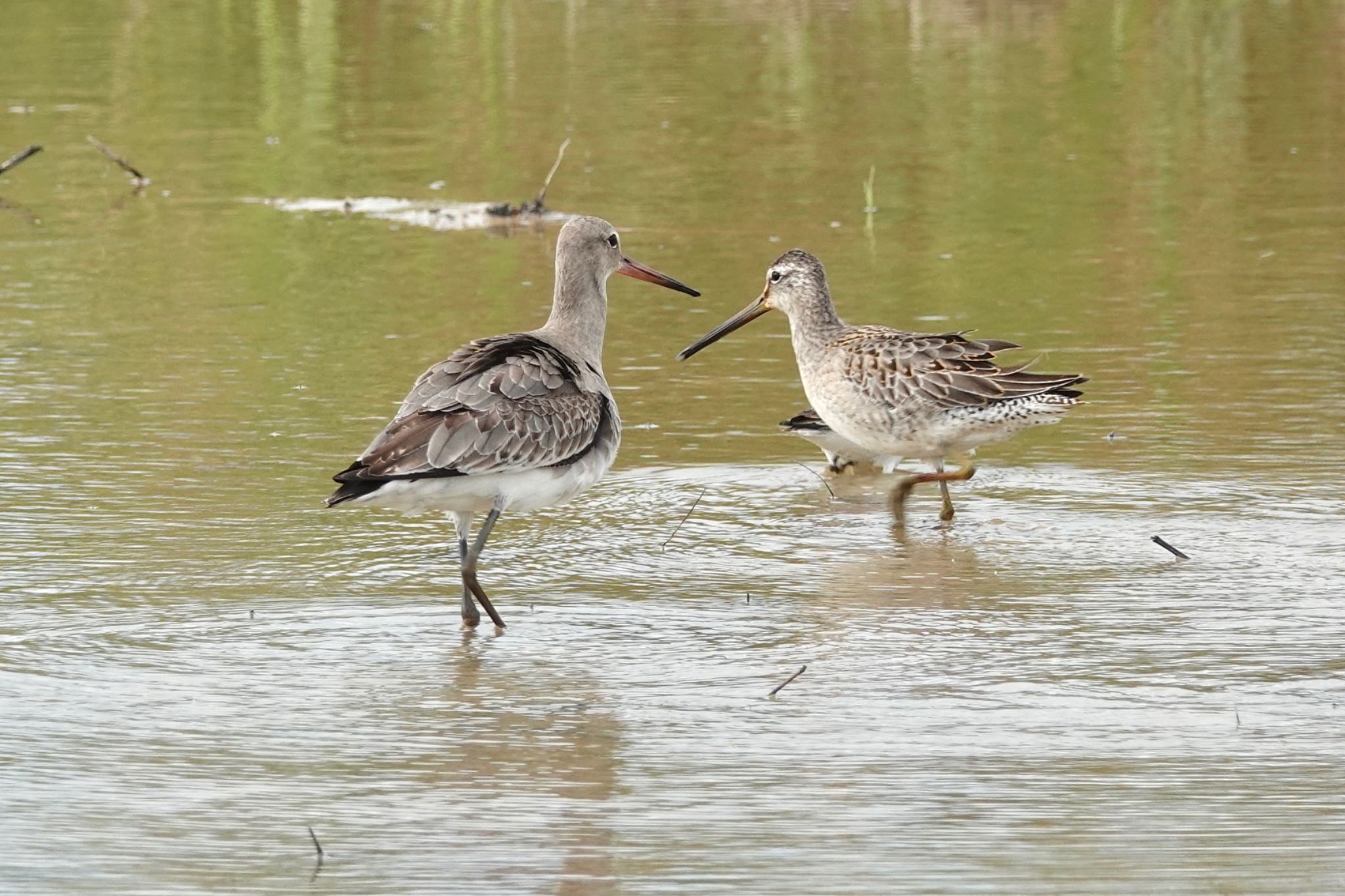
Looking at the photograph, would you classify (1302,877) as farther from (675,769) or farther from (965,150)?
(965,150)

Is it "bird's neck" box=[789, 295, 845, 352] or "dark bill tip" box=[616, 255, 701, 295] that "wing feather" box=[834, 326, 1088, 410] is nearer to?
"bird's neck" box=[789, 295, 845, 352]

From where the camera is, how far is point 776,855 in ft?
18.4

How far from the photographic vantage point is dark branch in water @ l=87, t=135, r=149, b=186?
16.2 m

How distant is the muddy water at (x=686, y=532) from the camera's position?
587cm

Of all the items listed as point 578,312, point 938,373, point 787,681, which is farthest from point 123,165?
point 787,681

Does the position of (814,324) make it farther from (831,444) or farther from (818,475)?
(818,475)

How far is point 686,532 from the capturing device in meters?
9.17

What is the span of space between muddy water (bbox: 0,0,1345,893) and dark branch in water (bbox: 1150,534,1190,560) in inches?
1.6

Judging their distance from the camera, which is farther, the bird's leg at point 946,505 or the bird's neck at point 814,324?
the bird's neck at point 814,324

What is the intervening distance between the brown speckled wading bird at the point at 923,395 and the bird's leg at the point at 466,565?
6.98 ft

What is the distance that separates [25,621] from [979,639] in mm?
3229

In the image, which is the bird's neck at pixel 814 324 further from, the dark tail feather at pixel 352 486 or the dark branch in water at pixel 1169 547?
the dark tail feather at pixel 352 486

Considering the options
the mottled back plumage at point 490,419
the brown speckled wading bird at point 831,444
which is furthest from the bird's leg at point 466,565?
the brown speckled wading bird at point 831,444

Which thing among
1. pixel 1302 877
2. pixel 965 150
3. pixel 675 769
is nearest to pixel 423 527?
pixel 675 769
